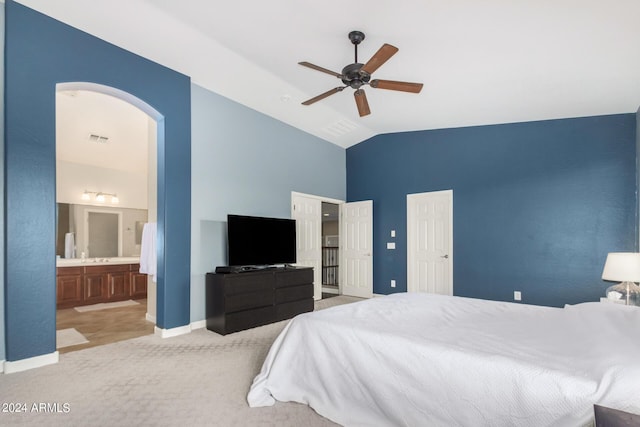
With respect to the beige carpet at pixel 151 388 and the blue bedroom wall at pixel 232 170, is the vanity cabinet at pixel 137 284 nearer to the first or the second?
the blue bedroom wall at pixel 232 170

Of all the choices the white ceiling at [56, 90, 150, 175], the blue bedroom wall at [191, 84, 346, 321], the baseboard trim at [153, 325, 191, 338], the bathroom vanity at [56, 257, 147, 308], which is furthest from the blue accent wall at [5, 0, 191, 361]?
the bathroom vanity at [56, 257, 147, 308]

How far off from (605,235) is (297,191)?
14.5ft

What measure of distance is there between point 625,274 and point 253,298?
3872 millimetres

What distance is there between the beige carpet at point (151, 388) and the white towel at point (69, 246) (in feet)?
10.0

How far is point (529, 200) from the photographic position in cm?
510

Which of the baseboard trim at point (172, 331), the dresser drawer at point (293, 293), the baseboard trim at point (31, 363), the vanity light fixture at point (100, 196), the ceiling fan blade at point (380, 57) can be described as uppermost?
the ceiling fan blade at point (380, 57)

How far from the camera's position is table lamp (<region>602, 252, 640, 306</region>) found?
10.3 feet

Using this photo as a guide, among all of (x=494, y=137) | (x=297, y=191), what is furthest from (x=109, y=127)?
(x=494, y=137)

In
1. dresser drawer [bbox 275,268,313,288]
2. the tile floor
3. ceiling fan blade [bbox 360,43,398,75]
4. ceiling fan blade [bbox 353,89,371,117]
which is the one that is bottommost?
the tile floor

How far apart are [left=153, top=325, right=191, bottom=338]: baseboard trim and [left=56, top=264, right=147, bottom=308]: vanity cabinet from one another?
2.35 meters

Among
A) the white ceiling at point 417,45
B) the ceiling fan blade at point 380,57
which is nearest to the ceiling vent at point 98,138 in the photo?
the white ceiling at point 417,45

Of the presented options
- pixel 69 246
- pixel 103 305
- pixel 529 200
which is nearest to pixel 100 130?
pixel 69 246

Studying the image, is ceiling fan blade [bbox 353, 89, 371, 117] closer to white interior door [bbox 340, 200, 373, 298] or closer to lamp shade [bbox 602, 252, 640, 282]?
lamp shade [bbox 602, 252, 640, 282]

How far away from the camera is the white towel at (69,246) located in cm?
588
